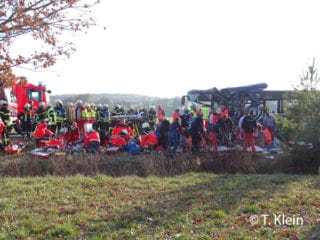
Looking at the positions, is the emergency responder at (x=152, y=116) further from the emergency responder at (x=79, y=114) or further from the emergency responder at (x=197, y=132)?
the emergency responder at (x=197, y=132)

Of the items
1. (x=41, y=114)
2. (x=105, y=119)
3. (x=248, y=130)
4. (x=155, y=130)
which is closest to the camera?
(x=248, y=130)

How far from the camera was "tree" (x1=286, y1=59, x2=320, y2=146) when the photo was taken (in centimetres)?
1114

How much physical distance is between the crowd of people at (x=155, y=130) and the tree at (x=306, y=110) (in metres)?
2.23

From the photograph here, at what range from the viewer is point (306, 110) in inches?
455

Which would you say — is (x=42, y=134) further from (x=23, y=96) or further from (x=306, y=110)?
(x=306, y=110)

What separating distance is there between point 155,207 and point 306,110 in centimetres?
604

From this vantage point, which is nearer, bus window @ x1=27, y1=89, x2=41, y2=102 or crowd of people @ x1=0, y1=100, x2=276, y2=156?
crowd of people @ x1=0, y1=100, x2=276, y2=156

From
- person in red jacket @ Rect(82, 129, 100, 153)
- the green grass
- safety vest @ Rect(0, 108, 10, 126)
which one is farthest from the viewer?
safety vest @ Rect(0, 108, 10, 126)

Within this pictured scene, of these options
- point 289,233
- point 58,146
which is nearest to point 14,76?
point 289,233

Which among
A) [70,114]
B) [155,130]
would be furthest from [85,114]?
[155,130]

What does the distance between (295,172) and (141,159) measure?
466cm

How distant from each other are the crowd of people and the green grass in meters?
3.91

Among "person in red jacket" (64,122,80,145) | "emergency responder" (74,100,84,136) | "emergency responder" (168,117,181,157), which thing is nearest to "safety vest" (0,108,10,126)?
"person in red jacket" (64,122,80,145)

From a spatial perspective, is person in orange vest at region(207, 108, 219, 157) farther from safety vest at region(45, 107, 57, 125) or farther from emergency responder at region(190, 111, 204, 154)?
safety vest at region(45, 107, 57, 125)
